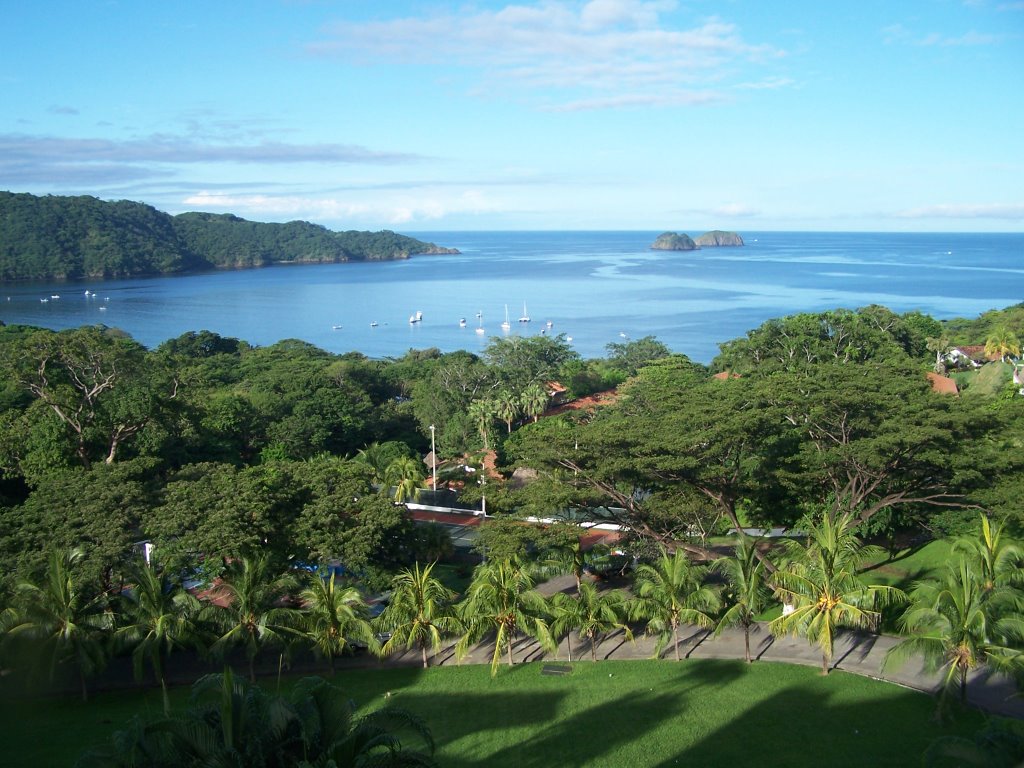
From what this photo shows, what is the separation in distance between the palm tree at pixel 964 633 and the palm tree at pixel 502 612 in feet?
19.9

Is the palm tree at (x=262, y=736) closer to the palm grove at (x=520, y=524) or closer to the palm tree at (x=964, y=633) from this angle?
the palm grove at (x=520, y=524)

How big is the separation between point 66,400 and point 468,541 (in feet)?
40.8

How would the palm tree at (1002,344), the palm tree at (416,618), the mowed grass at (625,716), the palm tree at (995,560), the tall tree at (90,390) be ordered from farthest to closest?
the palm tree at (1002,344) < the tall tree at (90,390) < the palm tree at (416,618) < the palm tree at (995,560) < the mowed grass at (625,716)

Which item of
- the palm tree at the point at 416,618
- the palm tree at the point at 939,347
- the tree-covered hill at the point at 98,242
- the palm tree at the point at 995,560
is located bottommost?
the palm tree at the point at 416,618

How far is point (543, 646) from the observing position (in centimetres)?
1639

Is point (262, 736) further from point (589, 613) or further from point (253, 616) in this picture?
point (589, 613)

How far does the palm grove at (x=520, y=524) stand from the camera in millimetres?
14953

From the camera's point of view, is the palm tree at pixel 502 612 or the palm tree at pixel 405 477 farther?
the palm tree at pixel 405 477

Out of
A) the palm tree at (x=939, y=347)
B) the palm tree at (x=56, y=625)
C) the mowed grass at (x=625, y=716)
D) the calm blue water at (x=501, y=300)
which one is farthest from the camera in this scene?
the calm blue water at (x=501, y=300)

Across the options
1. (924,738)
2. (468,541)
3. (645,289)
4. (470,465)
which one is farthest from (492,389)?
(645,289)

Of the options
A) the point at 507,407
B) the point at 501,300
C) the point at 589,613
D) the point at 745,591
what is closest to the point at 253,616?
the point at 589,613

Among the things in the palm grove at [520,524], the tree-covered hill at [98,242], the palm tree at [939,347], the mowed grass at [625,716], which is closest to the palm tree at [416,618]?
the palm grove at [520,524]

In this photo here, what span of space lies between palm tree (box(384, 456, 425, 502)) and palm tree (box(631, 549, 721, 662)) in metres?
12.0

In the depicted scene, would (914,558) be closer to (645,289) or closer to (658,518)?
(658,518)
